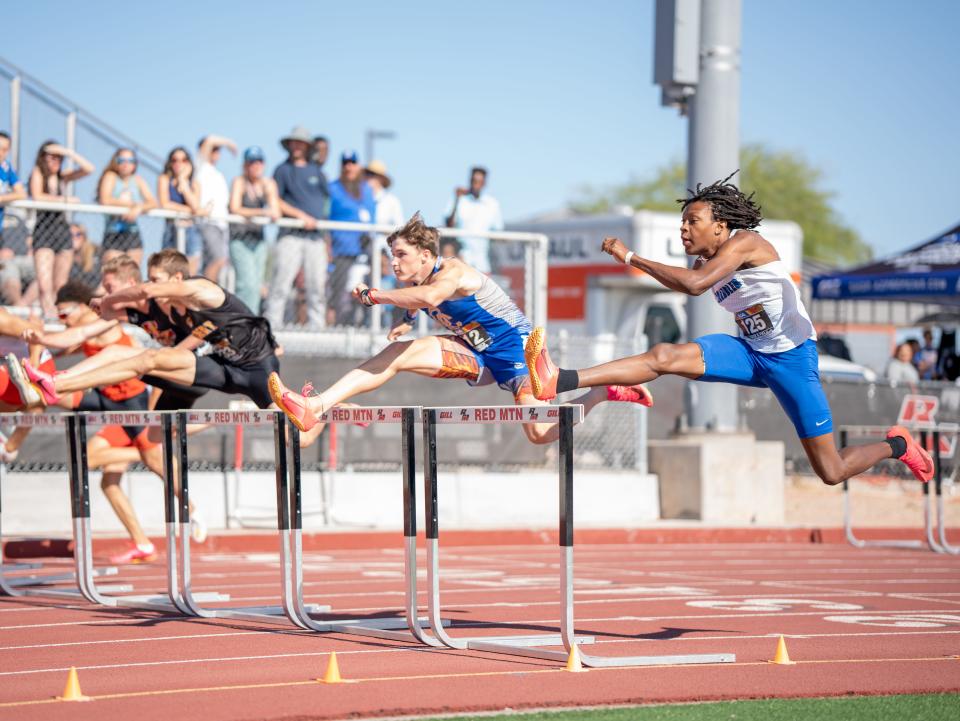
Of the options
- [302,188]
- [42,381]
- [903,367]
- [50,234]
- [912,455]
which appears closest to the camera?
[912,455]

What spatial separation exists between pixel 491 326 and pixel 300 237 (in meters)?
7.78

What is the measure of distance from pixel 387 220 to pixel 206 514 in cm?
472

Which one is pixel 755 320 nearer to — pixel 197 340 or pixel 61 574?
pixel 197 340

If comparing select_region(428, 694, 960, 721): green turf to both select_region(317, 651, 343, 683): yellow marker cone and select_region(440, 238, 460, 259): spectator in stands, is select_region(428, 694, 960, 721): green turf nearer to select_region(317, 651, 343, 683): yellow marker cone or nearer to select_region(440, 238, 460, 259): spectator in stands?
select_region(317, 651, 343, 683): yellow marker cone

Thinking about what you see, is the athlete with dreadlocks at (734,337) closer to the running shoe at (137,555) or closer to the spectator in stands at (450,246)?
the running shoe at (137,555)

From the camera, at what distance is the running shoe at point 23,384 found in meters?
10.1

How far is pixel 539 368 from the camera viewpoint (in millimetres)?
8602

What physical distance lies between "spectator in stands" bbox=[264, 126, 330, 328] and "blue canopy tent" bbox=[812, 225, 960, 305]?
13831 mm

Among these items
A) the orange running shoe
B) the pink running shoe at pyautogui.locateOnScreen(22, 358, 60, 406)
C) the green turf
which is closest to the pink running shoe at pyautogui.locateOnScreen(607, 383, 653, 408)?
the orange running shoe

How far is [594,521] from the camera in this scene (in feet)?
60.6

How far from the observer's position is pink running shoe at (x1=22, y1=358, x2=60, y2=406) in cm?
1023

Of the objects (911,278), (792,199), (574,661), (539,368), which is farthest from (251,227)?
(792,199)

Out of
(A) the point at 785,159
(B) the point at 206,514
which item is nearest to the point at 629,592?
(B) the point at 206,514

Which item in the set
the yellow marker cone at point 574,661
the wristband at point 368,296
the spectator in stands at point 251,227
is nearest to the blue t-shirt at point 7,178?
the spectator in stands at point 251,227
